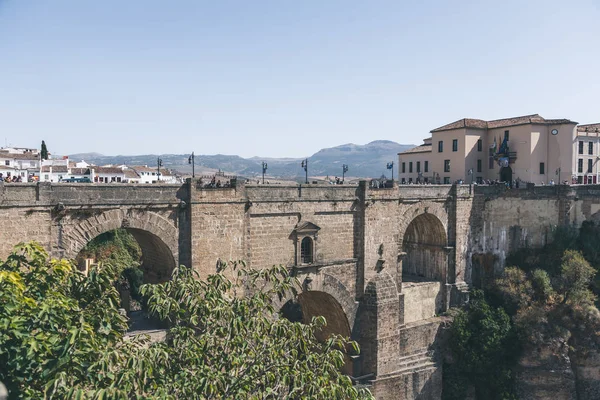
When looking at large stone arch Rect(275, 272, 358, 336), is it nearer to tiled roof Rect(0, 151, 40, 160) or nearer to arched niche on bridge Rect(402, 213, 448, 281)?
arched niche on bridge Rect(402, 213, 448, 281)

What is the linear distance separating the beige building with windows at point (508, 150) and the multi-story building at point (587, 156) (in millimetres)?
83

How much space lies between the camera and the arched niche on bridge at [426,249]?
3144 cm

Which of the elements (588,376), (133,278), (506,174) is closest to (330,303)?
(133,278)

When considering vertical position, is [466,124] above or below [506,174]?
above

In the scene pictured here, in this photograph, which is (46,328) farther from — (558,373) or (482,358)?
(558,373)

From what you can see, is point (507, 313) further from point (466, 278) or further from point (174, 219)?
point (174, 219)

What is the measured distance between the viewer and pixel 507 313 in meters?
30.5

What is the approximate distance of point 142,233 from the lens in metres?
20.6

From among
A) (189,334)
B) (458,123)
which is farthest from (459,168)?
(189,334)

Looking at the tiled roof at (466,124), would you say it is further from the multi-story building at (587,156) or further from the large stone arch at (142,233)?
the large stone arch at (142,233)

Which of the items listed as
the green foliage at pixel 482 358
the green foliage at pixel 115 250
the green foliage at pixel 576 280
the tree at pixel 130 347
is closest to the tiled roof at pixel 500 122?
the green foliage at pixel 576 280

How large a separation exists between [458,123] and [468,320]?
730 inches

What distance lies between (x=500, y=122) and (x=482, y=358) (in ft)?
71.5

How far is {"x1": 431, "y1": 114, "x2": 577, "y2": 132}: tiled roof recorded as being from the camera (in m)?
39.4
